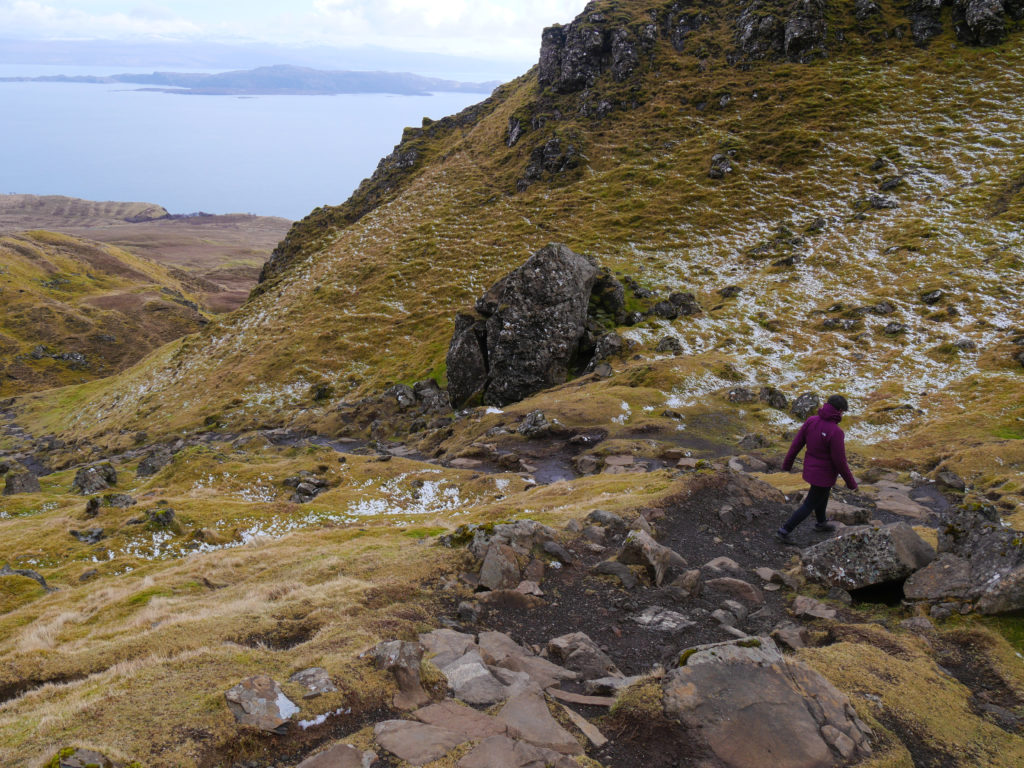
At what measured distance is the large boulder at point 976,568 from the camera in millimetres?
11359

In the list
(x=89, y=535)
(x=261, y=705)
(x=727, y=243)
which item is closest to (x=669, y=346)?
(x=727, y=243)

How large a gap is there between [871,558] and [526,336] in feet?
116

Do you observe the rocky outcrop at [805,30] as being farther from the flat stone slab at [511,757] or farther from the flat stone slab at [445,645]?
the flat stone slab at [511,757]

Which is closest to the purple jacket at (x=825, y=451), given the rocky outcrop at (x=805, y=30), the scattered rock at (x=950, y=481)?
the scattered rock at (x=950, y=481)

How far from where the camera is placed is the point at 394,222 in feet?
294

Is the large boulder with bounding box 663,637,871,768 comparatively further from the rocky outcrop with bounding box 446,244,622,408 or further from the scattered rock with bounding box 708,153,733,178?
the scattered rock with bounding box 708,153,733,178

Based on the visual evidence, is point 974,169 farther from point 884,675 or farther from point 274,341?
point 274,341

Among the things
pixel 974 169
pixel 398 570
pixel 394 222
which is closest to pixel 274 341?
pixel 394 222

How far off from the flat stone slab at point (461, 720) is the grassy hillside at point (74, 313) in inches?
5308

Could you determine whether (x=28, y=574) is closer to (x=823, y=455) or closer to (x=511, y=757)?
(x=511, y=757)

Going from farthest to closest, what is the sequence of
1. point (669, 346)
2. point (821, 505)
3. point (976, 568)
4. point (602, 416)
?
point (669, 346), point (602, 416), point (821, 505), point (976, 568)

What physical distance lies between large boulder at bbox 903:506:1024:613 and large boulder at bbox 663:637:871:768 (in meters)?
5.11

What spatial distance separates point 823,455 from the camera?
16.8 metres

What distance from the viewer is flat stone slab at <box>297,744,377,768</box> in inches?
302
